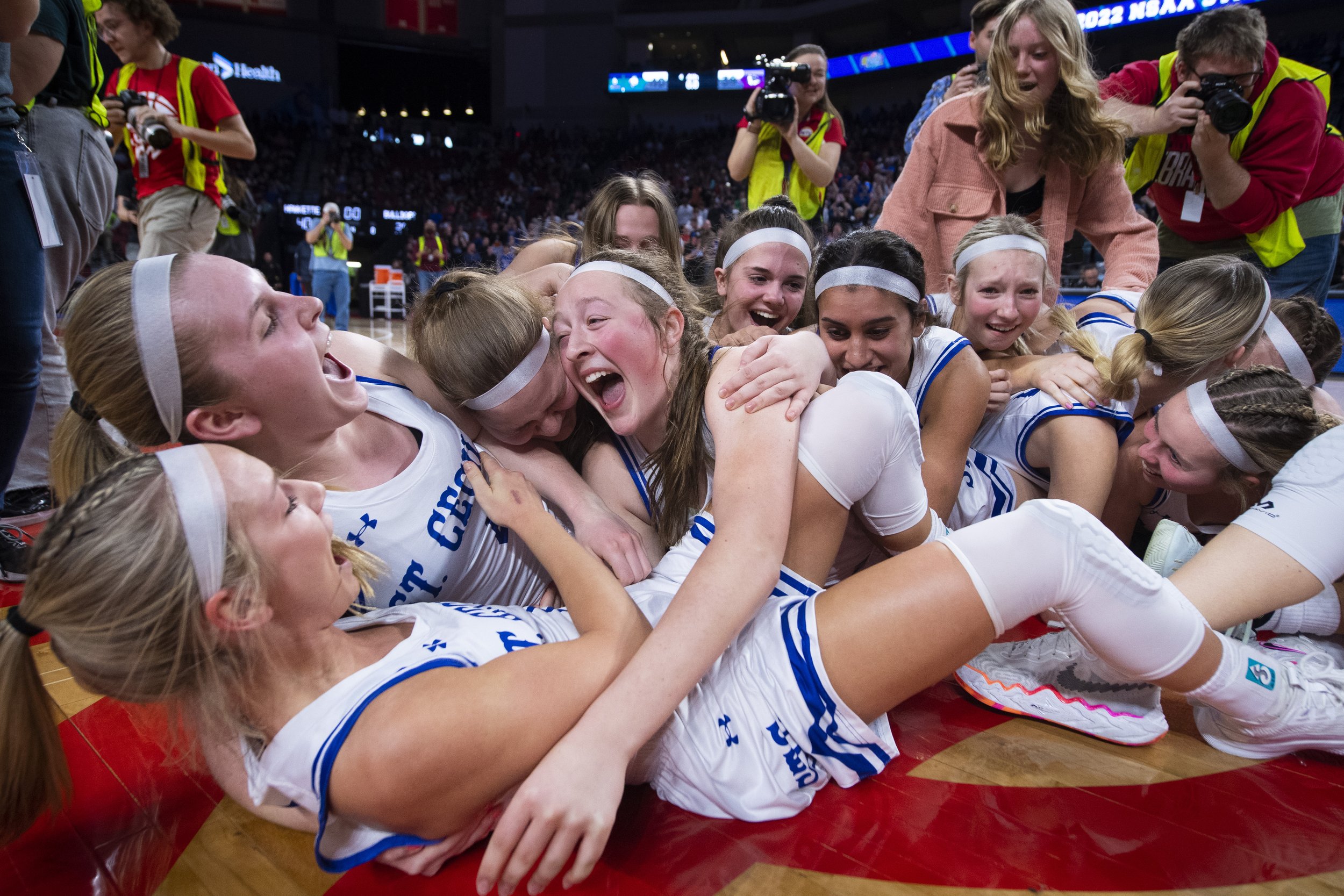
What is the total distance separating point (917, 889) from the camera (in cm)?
128

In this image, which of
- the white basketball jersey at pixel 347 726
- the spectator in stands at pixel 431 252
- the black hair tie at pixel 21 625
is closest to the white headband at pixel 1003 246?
the white basketball jersey at pixel 347 726

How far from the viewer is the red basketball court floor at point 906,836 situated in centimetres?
130

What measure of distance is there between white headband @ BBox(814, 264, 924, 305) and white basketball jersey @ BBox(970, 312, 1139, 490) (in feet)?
1.73

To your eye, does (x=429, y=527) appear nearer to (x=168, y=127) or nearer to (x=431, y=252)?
(x=168, y=127)

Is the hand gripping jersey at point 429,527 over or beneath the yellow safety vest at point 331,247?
beneath

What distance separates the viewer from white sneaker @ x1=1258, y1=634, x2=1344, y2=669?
188 centimetres

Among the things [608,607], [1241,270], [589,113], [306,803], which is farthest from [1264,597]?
[589,113]

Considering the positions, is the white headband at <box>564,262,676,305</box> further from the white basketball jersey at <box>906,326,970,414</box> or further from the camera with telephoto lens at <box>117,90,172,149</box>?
the camera with telephoto lens at <box>117,90,172,149</box>

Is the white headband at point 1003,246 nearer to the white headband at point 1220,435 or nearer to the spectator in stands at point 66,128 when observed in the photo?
the white headband at point 1220,435

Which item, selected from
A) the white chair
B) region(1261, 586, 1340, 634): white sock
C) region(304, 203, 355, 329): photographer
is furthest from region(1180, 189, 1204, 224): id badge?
the white chair

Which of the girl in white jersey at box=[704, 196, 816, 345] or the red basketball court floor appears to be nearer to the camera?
the red basketball court floor

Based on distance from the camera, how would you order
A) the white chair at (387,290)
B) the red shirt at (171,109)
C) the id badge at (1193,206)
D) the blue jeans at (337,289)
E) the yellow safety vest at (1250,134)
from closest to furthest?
1. the yellow safety vest at (1250,134)
2. the id badge at (1193,206)
3. the red shirt at (171,109)
4. the blue jeans at (337,289)
5. the white chair at (387,290)

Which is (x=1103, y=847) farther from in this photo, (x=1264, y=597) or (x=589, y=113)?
(x=589, y=113)

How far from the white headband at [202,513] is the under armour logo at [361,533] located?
0.52m
